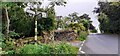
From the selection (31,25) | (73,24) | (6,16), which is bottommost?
(73,24)

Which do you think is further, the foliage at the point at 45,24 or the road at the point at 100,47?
the foliage at the point at 45,24

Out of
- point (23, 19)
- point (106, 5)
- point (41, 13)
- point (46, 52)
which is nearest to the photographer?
point (46, 52)

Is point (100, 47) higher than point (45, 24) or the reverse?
the reverse

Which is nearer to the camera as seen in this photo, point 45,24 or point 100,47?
point 100,47

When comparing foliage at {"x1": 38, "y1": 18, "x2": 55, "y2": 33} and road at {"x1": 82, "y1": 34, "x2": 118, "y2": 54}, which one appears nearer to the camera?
road at {"x1": 82, "y1": 34, "x2": 118, "y2": 54}

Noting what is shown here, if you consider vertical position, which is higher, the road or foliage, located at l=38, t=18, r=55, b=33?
foliage, located at l=38, t=18, r=55, b=33

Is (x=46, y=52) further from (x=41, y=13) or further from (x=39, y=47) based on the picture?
(x=41, y=13)

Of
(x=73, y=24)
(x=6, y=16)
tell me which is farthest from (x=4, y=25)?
(x=73, y=24)

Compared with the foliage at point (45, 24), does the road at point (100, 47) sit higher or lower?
lower

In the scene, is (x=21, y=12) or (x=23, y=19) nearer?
(x=21, y=12)

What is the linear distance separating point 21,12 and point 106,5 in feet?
68.4

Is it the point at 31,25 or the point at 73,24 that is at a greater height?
the point at 31,25

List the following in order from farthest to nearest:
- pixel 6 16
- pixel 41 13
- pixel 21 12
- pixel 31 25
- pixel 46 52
A: 1. pixel 41 13
2. pixel 31 25
3. pixel 21 12
4. pixel 6 16
5. pixel 46 52

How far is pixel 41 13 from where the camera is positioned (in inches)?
675
